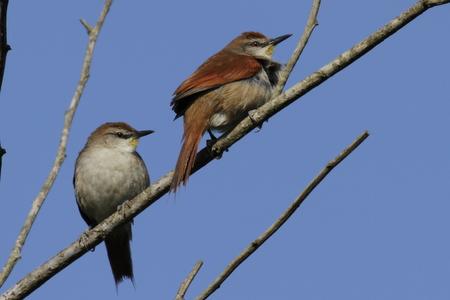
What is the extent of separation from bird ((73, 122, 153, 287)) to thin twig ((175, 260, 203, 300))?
14.6 ft

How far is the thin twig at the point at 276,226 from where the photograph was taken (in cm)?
300

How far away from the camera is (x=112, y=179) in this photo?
775 centimetres

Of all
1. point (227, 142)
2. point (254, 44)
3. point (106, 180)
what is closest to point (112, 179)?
point (106, 180)

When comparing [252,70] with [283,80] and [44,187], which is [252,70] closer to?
[283,80]

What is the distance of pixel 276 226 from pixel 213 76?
3698 mm

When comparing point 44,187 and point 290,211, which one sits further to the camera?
point 44,187

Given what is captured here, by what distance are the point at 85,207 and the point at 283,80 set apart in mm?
3321

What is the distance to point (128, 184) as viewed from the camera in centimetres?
771

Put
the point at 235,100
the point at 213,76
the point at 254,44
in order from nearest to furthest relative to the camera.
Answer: the point at 235,100 < the point at 213,76 < the point at 254,44

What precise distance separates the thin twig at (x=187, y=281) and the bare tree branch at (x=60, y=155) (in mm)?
846

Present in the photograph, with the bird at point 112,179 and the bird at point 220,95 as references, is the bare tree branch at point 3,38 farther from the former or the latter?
the bird at point 112,179

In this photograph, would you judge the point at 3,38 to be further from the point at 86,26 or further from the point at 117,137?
the point at 117,137

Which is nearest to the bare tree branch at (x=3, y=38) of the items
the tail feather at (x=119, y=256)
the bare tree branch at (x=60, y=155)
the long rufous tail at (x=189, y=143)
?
the bare tree branch at (x=60, y=155)

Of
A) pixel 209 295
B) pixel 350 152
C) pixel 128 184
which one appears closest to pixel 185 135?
pixel 128 184
